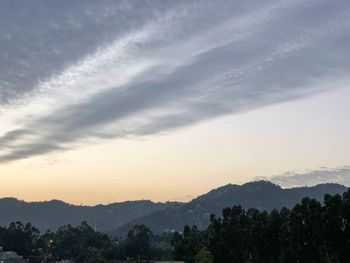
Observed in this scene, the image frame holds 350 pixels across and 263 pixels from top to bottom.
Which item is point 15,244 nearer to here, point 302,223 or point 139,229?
point 139,229

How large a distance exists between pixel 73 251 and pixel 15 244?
66.6ft

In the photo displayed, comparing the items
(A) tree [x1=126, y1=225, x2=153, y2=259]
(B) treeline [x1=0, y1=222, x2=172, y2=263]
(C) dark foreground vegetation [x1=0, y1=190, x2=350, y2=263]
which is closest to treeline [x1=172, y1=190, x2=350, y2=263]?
(C) dark foreground vegetation [x1=0, y1=190, x2=350, y2=263]

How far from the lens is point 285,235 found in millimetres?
66875

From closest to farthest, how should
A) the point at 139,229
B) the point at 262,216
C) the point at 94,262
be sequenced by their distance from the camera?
1. the point at 262,216
2. the point at 94,262
3. the point at 139,229

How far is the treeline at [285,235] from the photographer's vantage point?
59.6 meters

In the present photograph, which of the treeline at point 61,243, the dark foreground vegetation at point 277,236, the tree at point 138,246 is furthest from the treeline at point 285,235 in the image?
the treeline at point 61,243

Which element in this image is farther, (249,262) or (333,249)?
(249,262)

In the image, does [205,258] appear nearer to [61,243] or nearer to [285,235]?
[285,235]

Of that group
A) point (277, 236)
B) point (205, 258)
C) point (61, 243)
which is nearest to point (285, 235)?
point (277, 236)

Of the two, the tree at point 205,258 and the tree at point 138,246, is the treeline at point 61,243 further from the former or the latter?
the tree at point 205,258

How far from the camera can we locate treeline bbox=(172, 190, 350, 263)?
196 feet

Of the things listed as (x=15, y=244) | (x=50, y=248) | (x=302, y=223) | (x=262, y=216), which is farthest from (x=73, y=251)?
(x=302, y=223)

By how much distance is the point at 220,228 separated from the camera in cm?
8669

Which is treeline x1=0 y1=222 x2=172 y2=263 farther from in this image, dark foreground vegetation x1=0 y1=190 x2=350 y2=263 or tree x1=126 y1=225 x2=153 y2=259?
dark foreground vegetation x1=0 y1=190 x2=350 y2=263
